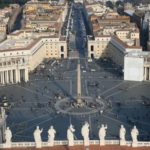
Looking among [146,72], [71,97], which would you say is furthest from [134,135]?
[146,72]

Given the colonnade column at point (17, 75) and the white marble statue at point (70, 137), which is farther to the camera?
the colonnade column at point (17, 75)

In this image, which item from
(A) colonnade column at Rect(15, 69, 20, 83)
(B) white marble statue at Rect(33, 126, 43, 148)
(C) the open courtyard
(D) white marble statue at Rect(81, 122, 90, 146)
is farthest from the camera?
(A) colonnade column at Rect(15, 69, 20, 83)

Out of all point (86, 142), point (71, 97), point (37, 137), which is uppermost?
point (37, 137)

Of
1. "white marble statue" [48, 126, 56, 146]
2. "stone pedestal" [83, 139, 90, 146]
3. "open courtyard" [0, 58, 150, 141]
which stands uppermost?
"white marble statue" [48, 126, 56, 146]

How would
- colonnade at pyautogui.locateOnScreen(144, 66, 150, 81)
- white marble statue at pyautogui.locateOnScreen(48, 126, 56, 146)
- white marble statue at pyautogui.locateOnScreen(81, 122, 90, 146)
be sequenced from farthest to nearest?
colonnade at pyautogui.locateOnScreen(144, 66, 150, 81) < white marble statue at pyautogui.locateOnScreen(48, 126, 56, 146) < white marble statue at pyautogui.locateOnScreen(81, 122, 90, 146)

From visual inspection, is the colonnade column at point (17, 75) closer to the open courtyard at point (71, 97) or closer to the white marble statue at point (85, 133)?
the open courtyard at point (71, 97)

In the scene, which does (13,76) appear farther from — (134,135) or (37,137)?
(134,135)

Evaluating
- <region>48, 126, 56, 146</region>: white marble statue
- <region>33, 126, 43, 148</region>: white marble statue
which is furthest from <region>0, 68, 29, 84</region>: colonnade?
<region>48, 126, 56, 146</region>: white marble statue

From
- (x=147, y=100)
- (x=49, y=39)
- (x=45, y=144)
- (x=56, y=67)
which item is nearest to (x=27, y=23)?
(x=49, y=39)

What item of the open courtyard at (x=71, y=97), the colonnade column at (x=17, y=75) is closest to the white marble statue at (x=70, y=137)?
the open courtyard at (x=71, y=97)

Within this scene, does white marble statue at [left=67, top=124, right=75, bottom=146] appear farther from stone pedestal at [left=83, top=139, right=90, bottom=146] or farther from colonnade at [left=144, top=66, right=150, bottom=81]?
colonnade at [left=144, top=66, right=150, bottom=81]
